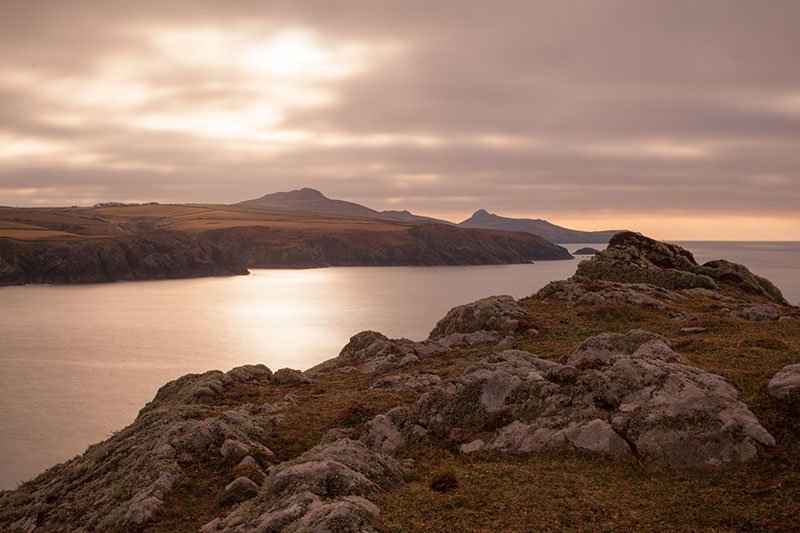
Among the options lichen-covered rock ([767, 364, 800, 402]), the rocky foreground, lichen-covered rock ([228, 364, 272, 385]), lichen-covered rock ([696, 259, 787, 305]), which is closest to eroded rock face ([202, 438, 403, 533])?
the rocky foreground

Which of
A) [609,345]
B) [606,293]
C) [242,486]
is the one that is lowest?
[242,486]

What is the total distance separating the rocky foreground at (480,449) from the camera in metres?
14.9

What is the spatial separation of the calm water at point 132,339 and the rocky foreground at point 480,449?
26.0 m

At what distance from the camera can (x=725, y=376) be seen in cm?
2034

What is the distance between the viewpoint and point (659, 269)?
53000mm

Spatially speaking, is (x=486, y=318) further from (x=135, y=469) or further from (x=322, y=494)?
(x=322, y=494)

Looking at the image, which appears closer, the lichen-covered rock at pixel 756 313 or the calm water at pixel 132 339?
the lichen-covered rock at pixel 756 313

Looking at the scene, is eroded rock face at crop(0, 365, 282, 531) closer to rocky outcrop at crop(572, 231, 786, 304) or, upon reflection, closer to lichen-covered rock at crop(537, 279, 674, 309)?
lichen-covered rock at crop(537, 279, 674, 309)

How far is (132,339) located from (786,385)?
117 m

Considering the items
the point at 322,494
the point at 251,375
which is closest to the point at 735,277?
the point at 251,375

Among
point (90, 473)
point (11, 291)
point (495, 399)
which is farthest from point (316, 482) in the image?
point (11, 291)

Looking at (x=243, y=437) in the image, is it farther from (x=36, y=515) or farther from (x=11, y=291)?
(x=11, y=291)

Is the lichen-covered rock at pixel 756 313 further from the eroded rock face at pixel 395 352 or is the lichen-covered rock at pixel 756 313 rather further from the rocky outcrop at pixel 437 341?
the eroded rock face at pixel 395 352

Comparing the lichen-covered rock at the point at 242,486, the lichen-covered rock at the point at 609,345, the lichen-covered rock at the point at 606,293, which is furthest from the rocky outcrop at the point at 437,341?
the lichen-covered rock at the point at 242,486
